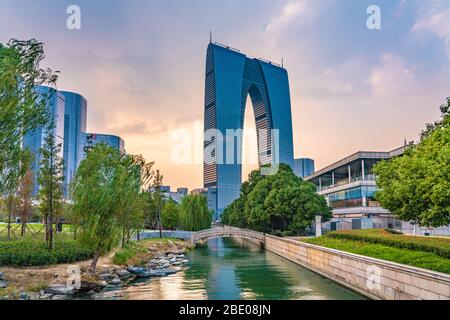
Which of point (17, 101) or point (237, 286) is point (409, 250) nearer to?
point (237, 286)

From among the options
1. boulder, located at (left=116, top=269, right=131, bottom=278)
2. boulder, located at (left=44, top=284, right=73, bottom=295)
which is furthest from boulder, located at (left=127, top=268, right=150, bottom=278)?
boulder, located at (left=44, top=284, right=73, bottom=295)

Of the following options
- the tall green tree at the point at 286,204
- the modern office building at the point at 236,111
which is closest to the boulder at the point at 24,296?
the tall green tree at the point at 286,204

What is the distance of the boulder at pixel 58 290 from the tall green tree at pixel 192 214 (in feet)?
123

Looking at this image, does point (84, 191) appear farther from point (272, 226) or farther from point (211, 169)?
point (211, 169)

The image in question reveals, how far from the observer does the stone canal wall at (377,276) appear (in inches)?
440

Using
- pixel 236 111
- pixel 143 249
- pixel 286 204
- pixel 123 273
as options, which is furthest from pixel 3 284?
pixel 236 111

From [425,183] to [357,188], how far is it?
35490mm

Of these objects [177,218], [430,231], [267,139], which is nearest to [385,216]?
[430,231]

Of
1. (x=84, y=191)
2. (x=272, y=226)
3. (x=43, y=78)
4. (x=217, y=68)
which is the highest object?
(x=217, y=68)

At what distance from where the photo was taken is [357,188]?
4991 centimetres

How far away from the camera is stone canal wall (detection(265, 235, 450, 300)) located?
36.7ft

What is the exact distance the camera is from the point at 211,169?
17100 cm
